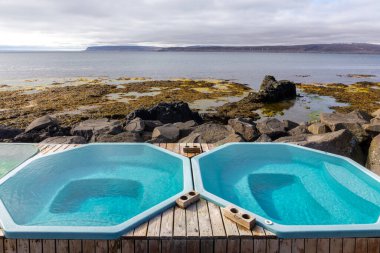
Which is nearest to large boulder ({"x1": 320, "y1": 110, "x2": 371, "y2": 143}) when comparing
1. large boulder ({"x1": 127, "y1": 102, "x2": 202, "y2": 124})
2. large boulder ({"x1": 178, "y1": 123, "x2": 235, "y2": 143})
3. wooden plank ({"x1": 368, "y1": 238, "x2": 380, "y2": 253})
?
large boulder ({"x1": 178, "y1": 123, "x2": 235, "y2": 143})

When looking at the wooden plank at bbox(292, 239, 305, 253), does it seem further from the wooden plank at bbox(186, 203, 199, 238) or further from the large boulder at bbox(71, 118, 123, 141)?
the large boulder at bbox(71, 118, 123, 141)

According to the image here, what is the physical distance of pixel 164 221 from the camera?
399cm

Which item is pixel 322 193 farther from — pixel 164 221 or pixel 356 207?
pixel 164 221

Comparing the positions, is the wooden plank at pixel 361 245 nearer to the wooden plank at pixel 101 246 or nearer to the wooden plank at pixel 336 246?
the wooden plank at pixel 336 246

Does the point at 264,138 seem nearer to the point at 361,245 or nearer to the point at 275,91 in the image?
the point at 361,245

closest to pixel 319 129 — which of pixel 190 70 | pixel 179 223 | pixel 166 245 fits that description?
pixel 179 223

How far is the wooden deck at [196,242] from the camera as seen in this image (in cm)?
367

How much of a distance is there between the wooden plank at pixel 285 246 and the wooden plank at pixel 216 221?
644mm

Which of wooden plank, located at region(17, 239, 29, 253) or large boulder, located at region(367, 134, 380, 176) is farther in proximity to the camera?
large boulder, located at region(367, 134, 380, 176)

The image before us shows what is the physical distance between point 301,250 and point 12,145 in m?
6.35

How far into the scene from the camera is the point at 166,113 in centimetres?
1271

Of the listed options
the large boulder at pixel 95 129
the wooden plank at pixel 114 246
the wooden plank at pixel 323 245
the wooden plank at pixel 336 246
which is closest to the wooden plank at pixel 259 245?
the wooden plank at pixel 323 245

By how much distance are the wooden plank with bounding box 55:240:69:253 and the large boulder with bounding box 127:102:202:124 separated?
8833mm

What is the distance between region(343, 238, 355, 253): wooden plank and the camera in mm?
3814
